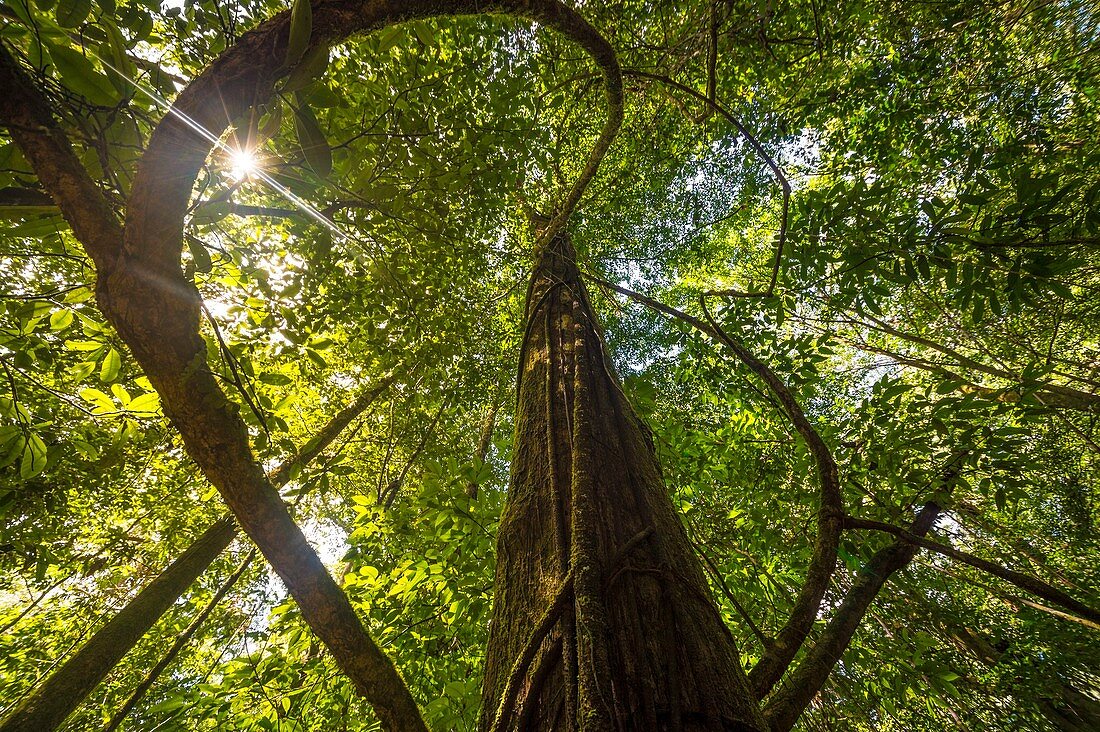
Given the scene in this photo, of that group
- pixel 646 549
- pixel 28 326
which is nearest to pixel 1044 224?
pixel 646 549

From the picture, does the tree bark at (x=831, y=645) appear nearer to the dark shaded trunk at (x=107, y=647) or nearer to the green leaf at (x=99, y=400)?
the green leaf at (x=99, y=400)

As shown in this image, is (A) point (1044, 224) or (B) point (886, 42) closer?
(A) point (1044, 224)

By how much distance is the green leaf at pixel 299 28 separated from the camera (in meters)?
0.86

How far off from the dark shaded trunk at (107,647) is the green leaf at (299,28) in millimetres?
4294

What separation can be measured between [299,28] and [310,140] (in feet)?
0.85

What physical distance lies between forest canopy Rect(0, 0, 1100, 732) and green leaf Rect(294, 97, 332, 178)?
0.02 m

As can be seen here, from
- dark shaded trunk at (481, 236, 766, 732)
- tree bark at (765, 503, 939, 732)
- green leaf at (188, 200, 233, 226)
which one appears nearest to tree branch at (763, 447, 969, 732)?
tree bark at (765, 503, 939, 732)

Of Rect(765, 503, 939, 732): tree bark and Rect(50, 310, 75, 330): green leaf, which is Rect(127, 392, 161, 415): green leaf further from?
Rect(765, 503, 939, 732): tree bark

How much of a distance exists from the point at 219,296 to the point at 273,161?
7.54 feet

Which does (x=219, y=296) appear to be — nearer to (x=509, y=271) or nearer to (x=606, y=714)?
(x=509, y=271)

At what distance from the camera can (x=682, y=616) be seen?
3.11 feet

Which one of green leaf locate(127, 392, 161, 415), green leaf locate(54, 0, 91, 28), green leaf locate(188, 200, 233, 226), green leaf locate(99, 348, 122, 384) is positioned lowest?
green leaf locate(127, 392, 161, 415)

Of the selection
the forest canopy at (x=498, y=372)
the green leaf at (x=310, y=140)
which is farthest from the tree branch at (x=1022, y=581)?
the green leaf at (x=310, y=140)

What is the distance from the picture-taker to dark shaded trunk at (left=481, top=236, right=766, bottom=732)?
775mm
